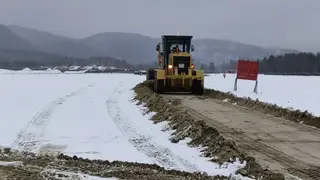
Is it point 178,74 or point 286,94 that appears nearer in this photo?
point 286,94

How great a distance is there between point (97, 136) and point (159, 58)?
17303 millimetres

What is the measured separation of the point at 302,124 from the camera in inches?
506

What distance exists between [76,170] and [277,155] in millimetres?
3814

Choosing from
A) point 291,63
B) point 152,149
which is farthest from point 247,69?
point 291,63

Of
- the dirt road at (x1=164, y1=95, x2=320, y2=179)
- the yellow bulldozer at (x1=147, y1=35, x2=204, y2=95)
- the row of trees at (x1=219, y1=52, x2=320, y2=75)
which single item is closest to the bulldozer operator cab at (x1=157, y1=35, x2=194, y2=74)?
the yellow bulldozer at (x1=147, y1=35, x2=204, y2=95)

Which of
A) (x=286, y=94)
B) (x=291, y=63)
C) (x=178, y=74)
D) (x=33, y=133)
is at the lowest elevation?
(x=291, y=63)

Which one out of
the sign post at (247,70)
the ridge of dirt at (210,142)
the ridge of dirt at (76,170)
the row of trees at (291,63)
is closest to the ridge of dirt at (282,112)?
the ridge of dirt at (210,142)

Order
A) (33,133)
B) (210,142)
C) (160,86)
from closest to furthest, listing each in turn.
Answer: (210,142)
(33,133)
(160,86)

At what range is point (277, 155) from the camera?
27.7ft

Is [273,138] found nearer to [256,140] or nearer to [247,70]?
[256,140]

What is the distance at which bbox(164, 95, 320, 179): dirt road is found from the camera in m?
7.65

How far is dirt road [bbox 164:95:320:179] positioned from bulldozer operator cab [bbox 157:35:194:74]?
9.17 meters

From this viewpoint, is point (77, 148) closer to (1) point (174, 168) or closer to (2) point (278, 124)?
(1) point (174, 168)

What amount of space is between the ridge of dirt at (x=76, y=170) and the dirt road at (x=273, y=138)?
59.5 inches
